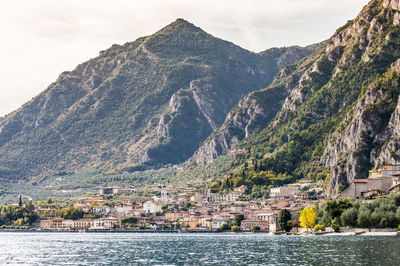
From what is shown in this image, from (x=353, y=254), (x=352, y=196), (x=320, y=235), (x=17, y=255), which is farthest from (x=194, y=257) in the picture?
(x=352, y=196)

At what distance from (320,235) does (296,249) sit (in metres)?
42.2

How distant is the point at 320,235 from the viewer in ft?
500

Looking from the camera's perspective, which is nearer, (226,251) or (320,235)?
(226,251)

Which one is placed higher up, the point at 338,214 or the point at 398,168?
the point at 398,168

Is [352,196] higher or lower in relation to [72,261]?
higher

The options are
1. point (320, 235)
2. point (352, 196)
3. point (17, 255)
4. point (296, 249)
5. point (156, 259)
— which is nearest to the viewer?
point (156, 259)

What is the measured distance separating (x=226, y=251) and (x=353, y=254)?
26.7 m

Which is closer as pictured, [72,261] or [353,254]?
[353,254]

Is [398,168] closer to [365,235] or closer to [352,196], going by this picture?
[352,196]

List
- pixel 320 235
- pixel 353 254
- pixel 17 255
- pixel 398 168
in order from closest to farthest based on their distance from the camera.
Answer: pixel 353 254
pixel 17 255
pixel 320 235
pixel 398 168

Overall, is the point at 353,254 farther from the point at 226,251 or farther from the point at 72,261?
the point at 72,261

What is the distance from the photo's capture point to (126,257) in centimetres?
10875

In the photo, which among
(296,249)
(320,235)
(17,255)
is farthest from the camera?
(320,235)

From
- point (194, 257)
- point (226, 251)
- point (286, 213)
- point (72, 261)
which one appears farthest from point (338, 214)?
point (72, 261)
